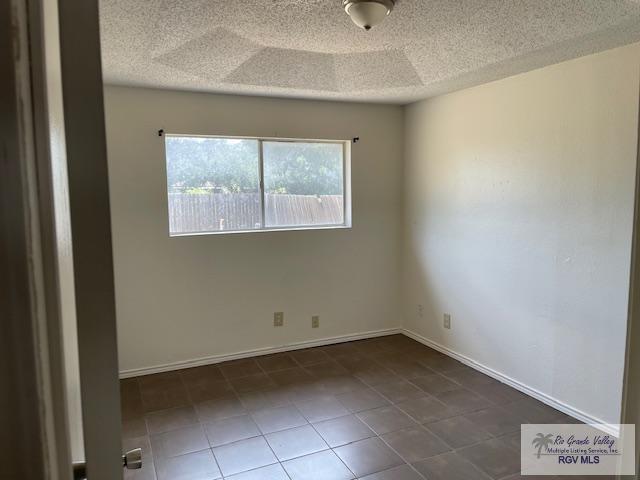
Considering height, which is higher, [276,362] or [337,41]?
[337,41]

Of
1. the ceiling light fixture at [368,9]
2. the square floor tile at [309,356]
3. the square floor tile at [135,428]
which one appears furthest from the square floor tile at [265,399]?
the ceiling light fixture at [368,9]

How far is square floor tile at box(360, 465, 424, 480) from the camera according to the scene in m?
2.20

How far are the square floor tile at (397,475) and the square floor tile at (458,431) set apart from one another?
0.36 m

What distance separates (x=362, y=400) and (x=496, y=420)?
0.87 m

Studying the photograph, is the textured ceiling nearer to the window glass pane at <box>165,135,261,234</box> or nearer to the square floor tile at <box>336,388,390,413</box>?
the window glass pane at <box>165,135,261,234</box>

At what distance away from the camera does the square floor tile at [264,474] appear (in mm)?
2225

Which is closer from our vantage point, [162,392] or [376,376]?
[162,392]

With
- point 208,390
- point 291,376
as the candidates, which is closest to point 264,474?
point 208,390

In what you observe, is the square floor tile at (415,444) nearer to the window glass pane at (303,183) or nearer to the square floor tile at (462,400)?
the square floor tile at (462,400)

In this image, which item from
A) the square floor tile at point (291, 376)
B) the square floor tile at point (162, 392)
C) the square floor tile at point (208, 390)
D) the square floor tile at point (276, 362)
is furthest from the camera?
the square floor tile at point (276, 362)

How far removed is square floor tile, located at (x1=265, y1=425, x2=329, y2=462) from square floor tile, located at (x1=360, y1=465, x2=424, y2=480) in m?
0.36

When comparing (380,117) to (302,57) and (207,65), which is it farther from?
(207,65)

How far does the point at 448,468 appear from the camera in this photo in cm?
227

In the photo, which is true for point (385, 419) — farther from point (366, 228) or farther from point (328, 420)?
point (366, 228)
